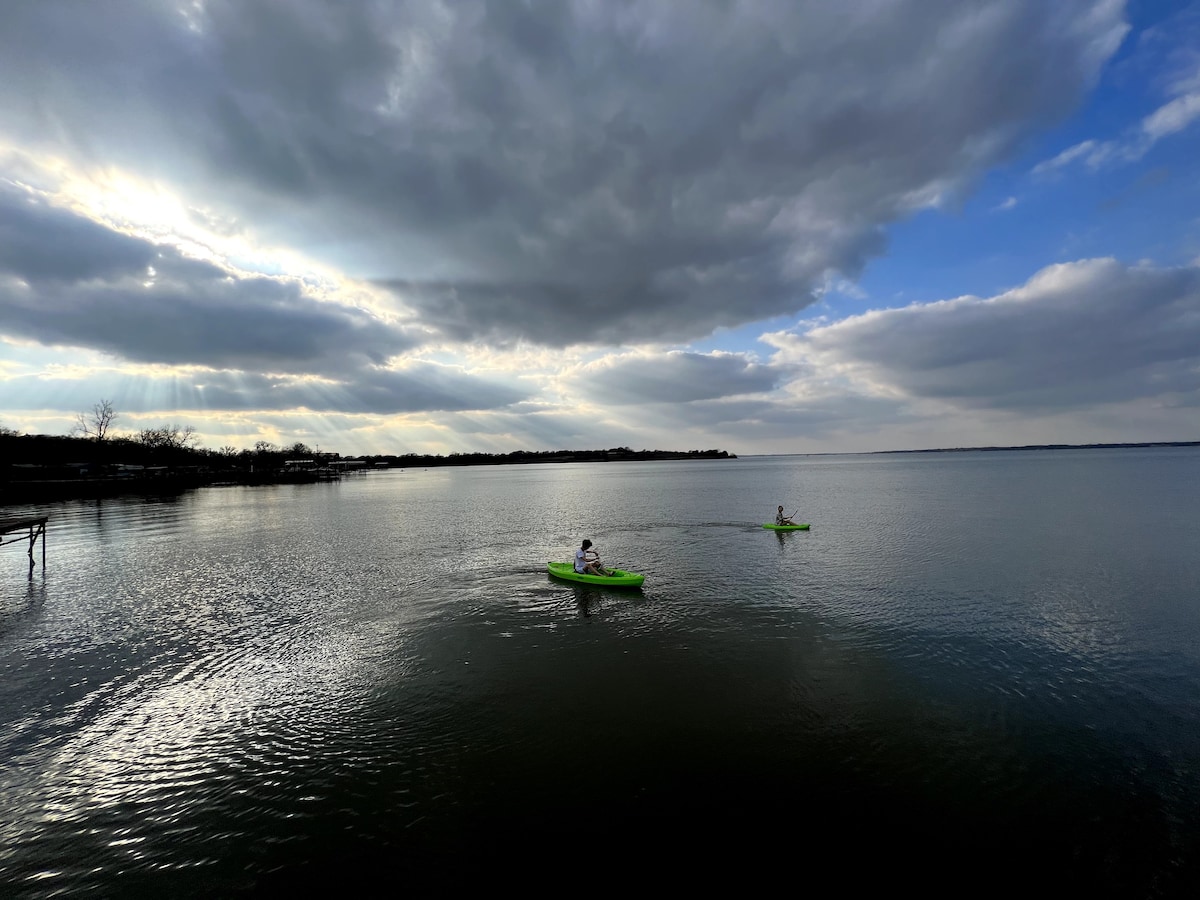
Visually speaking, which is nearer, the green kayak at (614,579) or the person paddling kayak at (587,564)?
the green kayak at (614,579)

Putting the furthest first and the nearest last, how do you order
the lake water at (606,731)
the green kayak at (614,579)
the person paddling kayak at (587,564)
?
the person paddling kayak at (587,564)
the green kayak at (614,579)
the lake water at (606,731)

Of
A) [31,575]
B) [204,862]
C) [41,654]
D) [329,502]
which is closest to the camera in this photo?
[204,862]

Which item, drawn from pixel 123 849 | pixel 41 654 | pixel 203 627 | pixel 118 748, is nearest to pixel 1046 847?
pixel 123 849

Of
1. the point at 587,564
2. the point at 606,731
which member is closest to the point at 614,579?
the point at 587,564

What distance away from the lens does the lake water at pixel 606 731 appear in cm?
837

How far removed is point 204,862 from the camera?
838cm

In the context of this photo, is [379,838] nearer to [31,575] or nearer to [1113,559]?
[31,575]

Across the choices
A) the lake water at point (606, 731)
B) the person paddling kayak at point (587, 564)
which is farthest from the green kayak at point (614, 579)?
the lake water at point (606, 731)

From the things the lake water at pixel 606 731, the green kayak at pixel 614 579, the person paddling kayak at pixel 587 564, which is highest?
the person paddling kayak at pixel 587 564

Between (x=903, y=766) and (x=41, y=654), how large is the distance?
24758 mm

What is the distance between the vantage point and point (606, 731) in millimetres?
12141

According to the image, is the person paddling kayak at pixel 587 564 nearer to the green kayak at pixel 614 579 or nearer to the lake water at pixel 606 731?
the green kayak at pixel 614 579

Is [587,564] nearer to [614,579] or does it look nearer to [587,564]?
[587,564]

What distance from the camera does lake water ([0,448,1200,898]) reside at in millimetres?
8367
